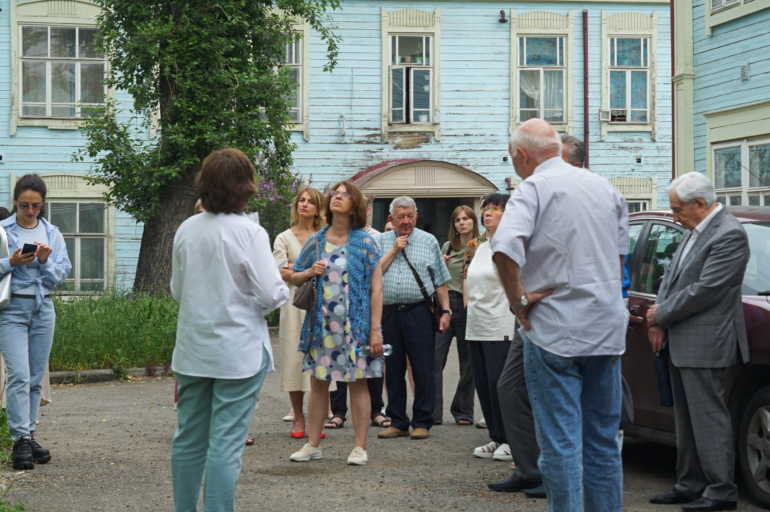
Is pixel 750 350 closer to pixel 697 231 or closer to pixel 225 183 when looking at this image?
pixel 697 231

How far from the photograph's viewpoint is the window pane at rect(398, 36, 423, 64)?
22.8 m

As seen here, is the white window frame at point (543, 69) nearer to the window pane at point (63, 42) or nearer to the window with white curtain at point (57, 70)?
the window with white curtain at point (57, 70)

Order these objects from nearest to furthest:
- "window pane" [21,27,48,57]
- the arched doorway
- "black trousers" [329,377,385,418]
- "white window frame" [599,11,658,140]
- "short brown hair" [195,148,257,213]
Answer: "short brown hair" [195,148,257,213] < "black trousers" [329,377,385,418] < "window pane" [21,27,48,57] < the arched doorway < "white window frame" [599,11,658,140]

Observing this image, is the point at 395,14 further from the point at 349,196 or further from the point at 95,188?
the point at 349,196

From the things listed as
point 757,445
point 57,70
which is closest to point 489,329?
point 757,445

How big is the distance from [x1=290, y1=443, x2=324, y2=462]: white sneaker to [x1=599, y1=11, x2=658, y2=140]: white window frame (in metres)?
18.0

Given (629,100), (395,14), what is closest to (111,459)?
(395,14)

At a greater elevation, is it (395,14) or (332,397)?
(395,14)

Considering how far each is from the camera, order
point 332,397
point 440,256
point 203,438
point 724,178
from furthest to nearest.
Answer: point 724,178
point 332,397
point 440,256
point 203,438

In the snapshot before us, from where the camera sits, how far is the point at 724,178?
15961mm

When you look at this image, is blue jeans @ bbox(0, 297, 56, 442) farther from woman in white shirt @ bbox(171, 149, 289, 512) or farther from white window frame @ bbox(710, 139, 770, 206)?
white window frame @ bbox(710, 139, 770, 206)

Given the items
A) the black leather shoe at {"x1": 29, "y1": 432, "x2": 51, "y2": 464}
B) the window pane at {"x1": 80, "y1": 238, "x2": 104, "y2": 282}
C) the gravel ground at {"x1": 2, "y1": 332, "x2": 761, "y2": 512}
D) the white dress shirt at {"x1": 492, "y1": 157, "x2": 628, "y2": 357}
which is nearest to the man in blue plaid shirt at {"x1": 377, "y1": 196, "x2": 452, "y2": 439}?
the gravel ground at {"x1": 2, "y1": 332, "x2": 761, "y2": 512}

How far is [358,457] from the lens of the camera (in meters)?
6.78

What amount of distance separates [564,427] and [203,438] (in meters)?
1.68
